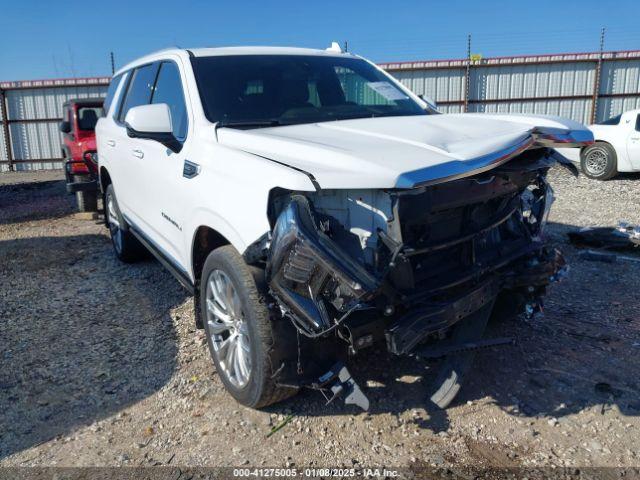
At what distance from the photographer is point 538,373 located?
11.1 feet

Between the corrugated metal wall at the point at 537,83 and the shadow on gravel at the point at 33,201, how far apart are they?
10360 millimetres

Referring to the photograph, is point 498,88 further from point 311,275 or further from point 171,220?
point 311,275

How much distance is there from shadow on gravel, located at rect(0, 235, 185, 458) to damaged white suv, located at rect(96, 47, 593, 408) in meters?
0.67

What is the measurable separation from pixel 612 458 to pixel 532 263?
1.07m

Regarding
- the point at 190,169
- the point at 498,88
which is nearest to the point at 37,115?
the point at 498,88

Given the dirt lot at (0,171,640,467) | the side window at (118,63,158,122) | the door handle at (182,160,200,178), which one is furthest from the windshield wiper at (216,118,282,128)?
the dirt lot at (0,171,640,467)

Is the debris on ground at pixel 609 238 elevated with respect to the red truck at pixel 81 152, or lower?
lower

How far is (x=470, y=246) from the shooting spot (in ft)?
9.46

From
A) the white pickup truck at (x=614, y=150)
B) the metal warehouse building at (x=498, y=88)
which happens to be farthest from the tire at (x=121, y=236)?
the metal warehouse building at (x=498, y=88)

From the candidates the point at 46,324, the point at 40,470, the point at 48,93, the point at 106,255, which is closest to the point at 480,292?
the point at 40,470

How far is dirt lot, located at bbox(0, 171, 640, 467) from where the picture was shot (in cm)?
276

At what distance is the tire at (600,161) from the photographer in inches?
440

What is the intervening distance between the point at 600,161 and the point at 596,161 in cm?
8

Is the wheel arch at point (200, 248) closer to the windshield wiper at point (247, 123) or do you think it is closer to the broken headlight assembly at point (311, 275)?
the windshield wiper at point (247, 123)
